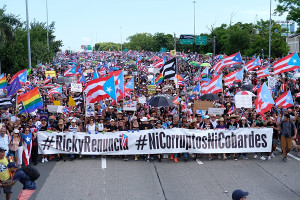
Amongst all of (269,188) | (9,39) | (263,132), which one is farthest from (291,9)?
(269,188)

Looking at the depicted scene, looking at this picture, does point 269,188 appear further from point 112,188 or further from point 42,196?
point 42,196

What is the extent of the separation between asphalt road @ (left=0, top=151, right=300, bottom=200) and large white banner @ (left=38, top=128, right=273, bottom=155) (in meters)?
0.36

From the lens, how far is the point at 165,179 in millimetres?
10469

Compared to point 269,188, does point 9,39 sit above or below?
above

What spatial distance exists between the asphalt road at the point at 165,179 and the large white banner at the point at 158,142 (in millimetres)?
355

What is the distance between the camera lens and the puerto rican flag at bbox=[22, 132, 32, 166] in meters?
11.5

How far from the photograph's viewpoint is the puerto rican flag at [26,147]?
1147 centimetres

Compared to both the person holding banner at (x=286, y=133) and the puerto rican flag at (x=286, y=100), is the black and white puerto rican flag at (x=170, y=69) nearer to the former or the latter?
the puerto rican flag at (x=286, y=100)

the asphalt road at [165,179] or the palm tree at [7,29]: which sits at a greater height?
the palm tree at [7,29]

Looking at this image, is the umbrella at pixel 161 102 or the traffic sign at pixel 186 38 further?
the traffic sign at pixel 186 38

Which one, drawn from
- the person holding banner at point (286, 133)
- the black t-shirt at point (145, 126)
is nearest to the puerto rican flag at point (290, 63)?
the person holding banner at point (286, 133)

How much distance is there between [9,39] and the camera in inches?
1590

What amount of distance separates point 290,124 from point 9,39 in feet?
112

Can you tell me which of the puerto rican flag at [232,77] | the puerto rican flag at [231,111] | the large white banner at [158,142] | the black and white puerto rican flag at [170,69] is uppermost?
the black and white puerto rican flag at [170,69]
